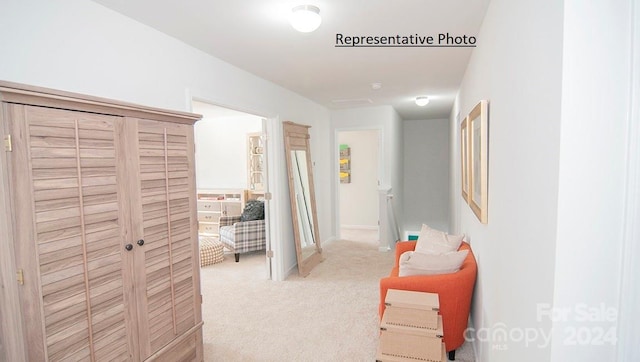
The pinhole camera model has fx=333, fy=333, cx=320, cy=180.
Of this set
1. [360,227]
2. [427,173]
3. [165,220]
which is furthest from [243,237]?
[427,173]

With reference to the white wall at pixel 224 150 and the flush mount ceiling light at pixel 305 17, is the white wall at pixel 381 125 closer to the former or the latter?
the white wall at pixel 224 150

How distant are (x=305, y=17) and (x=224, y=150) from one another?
5.55m

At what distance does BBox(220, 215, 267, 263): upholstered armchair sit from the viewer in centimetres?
522

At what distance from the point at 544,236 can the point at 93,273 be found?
6.49 feet

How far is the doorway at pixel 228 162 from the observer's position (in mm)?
6852

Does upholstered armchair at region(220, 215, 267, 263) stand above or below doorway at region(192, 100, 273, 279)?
below

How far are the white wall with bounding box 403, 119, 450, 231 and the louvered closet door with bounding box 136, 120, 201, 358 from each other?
6.93 m

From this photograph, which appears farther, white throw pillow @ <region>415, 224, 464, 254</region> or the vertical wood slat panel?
white throw pillow @ <region>415, 224, 464, 254</region>

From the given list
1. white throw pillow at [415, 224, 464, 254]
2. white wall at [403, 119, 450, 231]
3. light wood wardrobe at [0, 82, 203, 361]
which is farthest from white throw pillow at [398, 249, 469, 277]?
white wall at [403, 119, 450, 231]

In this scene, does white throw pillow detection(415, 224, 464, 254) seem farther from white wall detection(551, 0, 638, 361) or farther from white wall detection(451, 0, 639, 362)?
white wall detection(551, 0, 638, 361)

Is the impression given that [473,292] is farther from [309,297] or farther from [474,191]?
[309,297]

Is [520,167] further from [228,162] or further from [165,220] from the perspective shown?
[228,162]

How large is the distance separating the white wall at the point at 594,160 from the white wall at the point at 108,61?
7.51 feet

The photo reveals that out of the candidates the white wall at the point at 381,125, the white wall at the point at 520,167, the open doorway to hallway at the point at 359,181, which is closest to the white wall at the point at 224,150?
the white wall at the point at 381,125
